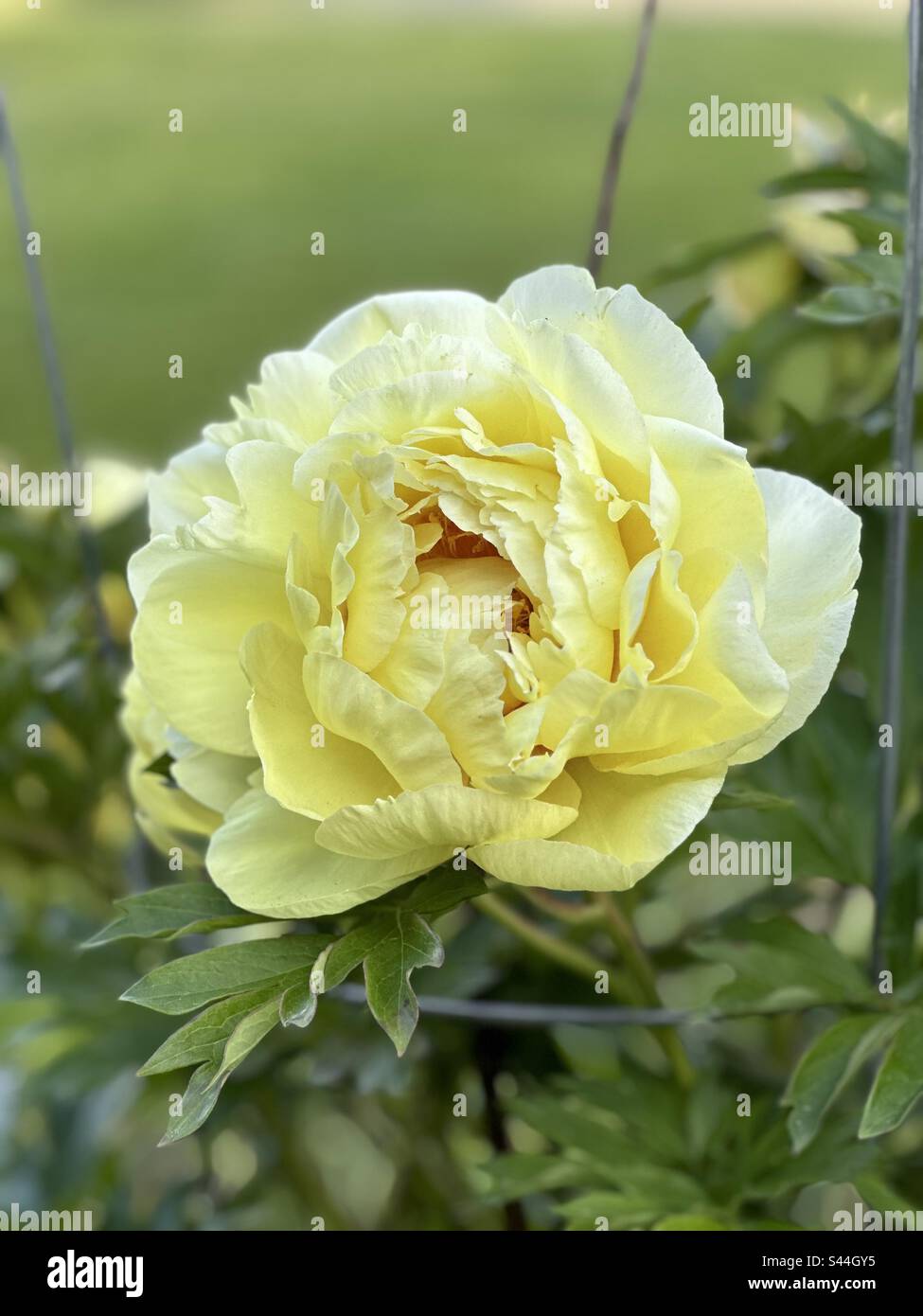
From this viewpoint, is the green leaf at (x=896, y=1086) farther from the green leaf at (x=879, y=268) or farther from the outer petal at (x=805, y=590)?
the green leaf at (x=879, y=268)

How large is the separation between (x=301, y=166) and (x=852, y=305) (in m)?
3.06

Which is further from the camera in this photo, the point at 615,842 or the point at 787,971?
the point at 787,971

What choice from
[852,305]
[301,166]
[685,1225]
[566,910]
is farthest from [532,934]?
[301,166]

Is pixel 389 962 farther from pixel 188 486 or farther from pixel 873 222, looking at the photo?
pixel 873 222

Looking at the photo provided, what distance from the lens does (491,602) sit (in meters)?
0.38

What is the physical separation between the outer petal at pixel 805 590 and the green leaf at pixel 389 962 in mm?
100

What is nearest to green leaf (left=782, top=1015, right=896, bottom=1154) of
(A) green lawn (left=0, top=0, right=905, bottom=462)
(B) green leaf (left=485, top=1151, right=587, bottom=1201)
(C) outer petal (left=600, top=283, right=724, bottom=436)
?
(B) green leaf (left=485, top=1151, right=587, bottom=1201)

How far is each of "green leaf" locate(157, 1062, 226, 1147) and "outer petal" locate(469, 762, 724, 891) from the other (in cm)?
9

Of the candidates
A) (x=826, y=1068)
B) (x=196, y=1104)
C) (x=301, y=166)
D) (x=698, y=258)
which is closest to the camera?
(x=196, y=1104)

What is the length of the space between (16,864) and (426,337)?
0.54m

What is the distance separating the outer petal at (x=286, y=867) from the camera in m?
0.37

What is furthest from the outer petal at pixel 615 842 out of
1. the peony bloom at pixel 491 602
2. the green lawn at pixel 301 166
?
the green lawn at pixel 301 166
